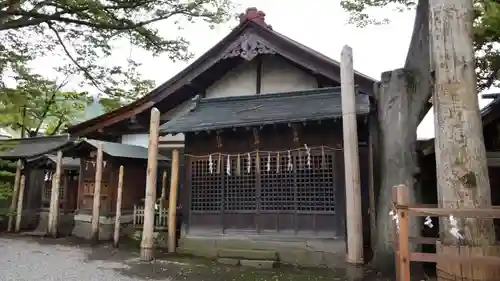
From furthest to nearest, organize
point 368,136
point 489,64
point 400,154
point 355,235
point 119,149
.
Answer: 1. point 119,149
2. point 489,64
3. point 368,136
4. point 400,154
5. point 355,235

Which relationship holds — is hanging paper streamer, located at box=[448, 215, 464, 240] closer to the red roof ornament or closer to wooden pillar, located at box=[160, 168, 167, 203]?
the red roof ornament

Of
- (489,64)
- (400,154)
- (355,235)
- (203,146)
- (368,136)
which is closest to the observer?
(355,235)

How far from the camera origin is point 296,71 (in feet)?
39.0

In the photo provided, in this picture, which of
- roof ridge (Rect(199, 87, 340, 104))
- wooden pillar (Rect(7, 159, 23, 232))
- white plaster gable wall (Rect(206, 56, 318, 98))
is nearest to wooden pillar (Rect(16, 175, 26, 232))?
wooden pillar (Rect(7, 159, 23, 232))

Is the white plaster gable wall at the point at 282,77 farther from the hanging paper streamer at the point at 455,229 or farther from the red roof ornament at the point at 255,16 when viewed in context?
the hanging paper streamer at the point at 455,229

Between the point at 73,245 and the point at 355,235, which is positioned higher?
the point at 355,235

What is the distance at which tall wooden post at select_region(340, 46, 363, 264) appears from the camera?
7.05 meters

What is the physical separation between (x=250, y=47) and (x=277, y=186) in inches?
163

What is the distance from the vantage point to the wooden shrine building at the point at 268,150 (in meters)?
9.90

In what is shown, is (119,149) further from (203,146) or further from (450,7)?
(450,7)

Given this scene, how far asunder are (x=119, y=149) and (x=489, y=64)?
12.8 m

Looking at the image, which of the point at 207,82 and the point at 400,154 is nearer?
the point at 400,154

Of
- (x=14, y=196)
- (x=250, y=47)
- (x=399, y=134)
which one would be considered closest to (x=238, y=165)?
(x=250, y=47)

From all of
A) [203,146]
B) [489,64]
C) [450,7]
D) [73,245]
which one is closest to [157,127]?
[203,146]
